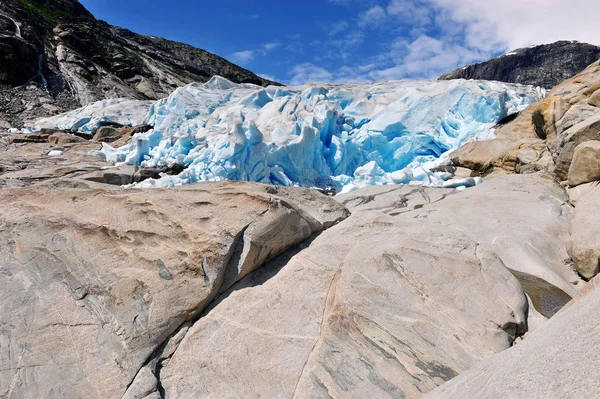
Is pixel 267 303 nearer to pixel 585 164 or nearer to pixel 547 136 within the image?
pixel 585 164

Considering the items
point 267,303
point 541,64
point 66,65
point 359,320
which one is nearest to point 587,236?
point 359,320

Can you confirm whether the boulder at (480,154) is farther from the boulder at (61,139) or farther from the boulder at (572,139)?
the boulder at (61,139)

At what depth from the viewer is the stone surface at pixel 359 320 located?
3.12 m

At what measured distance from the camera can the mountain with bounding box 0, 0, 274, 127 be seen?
29.7 m

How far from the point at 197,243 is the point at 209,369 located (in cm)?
142

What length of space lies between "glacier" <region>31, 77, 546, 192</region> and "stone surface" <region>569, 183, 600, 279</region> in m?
4.17

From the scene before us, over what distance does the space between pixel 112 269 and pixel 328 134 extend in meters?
11.5

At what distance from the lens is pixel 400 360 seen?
3178 millimetres

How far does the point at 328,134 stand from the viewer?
1456 cm

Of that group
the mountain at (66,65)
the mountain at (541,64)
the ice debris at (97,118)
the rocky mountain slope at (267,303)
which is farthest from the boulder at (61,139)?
A: the mountain at (541,64)

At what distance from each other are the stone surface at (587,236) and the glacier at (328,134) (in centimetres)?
417

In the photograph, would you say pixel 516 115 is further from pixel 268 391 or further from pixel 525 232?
pixel 268 391

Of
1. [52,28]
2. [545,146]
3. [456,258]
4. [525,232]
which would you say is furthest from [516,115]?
[52,28]

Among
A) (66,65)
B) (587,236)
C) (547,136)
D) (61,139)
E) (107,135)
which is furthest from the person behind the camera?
(66,65)
